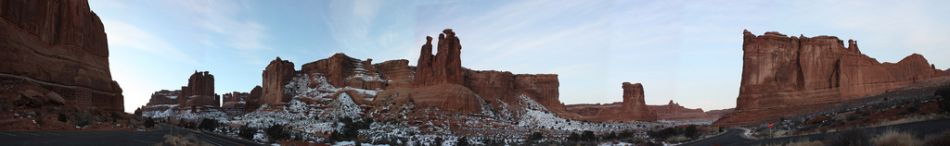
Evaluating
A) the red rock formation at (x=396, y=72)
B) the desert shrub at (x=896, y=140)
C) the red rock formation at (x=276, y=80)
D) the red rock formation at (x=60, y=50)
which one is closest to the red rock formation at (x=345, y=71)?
the red rock formation at (x=396, y=72)

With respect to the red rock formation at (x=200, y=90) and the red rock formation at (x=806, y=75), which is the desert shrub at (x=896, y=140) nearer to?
the red rock formation at (x=806, y=75)

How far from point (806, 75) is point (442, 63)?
41.2 metres

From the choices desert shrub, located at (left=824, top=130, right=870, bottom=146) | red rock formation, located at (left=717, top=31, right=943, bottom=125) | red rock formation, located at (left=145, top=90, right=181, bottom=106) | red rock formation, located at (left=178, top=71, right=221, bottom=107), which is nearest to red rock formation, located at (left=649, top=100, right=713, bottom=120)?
red rock formation, located at (left=717, top=31, right=943, bottom=125)

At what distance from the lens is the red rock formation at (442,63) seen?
81062mm

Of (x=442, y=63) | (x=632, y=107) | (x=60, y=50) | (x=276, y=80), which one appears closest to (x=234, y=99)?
(x=276, y=80)

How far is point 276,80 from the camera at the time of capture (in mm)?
83562

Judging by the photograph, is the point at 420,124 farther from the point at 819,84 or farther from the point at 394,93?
the point at 819,84

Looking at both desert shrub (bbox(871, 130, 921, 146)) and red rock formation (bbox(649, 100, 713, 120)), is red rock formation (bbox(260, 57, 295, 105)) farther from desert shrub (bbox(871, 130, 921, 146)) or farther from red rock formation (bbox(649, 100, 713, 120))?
red rock formation (bbox(649, 100, 713, 120))

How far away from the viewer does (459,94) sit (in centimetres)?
7731

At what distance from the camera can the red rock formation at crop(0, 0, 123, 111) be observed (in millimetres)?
27609

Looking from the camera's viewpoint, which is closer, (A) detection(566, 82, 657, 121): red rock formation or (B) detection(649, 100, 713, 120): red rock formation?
(A) detection(566, 82, 657, 121): red rock formation

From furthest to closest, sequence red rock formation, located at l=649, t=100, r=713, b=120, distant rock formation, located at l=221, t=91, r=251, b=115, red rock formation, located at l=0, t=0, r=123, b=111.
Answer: red rock formation, located at l=649, t=100, r=713, b=120 < distant rock formation, located at l=221, t=91, r=251, b=115 < red rock formation, located at l=0, t=0, r=123, b=111

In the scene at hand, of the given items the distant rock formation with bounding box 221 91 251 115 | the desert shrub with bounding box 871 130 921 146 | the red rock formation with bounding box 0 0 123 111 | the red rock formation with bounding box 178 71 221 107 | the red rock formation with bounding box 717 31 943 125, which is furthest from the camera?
the distant rock formation with bounding box 221 91 251 115

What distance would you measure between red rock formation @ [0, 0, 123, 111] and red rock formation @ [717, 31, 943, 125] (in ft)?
182
